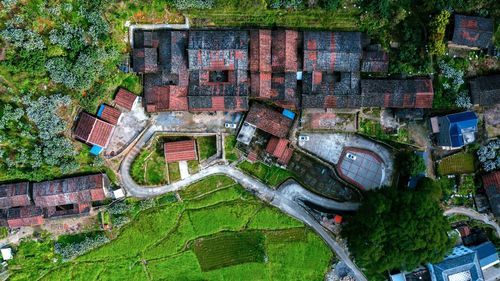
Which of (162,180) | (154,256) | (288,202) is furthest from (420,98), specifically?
(154,256)

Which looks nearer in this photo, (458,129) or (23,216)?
(458,129)

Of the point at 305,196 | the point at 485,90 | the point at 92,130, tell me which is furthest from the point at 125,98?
the point at 485,90

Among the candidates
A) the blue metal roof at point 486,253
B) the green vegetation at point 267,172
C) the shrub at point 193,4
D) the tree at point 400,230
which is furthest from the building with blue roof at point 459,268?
the shrub at point 193,4

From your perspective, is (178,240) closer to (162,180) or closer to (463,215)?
(162,180)

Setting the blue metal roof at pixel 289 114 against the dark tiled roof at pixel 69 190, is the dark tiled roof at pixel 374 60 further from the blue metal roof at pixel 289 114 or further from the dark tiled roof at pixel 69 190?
the dark tiled roof at pixel 69 190

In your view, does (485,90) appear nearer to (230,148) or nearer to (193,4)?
(230,148)

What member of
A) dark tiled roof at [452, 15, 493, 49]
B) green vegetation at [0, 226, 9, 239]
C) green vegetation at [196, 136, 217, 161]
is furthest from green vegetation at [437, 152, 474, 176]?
green vegetation at [0, 226, 9, 239]

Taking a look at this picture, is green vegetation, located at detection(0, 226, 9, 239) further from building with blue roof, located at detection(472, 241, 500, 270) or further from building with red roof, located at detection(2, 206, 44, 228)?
building with blue roof, located at detection(472, 241, 500, 270)
